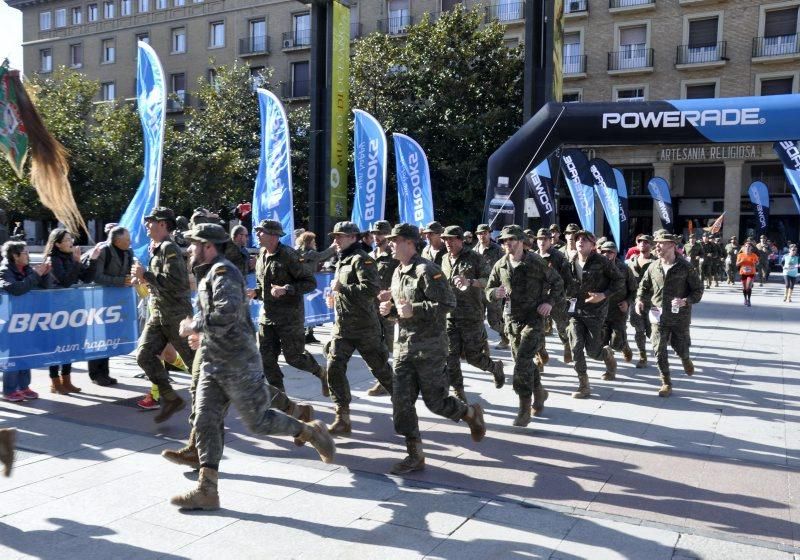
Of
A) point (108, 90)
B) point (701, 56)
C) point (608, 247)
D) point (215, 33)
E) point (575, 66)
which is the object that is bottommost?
point (608, 247)

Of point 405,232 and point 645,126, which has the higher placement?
point 645,126

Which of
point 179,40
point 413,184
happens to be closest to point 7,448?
point 413,184

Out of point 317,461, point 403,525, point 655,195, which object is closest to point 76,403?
point 317,461

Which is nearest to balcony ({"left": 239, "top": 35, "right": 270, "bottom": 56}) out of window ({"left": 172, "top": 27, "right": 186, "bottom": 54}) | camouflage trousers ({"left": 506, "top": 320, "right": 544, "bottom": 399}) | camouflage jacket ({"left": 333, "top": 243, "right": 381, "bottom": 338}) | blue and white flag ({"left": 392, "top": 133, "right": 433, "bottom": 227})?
window ({"left": 172, "top": 27, "right": 186, "bottom": 54})

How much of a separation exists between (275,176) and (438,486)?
714 cm

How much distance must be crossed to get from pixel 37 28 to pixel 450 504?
182ft

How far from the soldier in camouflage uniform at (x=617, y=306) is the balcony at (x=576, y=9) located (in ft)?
99.4

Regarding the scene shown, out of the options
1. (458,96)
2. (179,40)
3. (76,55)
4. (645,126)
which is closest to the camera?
(645,126)

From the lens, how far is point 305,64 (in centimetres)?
4078

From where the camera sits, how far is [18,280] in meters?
7.04

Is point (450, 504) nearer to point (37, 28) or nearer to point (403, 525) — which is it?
point (403, 525)

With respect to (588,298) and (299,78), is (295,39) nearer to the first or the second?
(299,78)

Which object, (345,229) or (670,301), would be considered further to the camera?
(670,301)

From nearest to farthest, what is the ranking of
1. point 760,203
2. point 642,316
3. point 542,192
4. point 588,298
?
point 588,298
point 642,316
point 542,192
point 760,203
